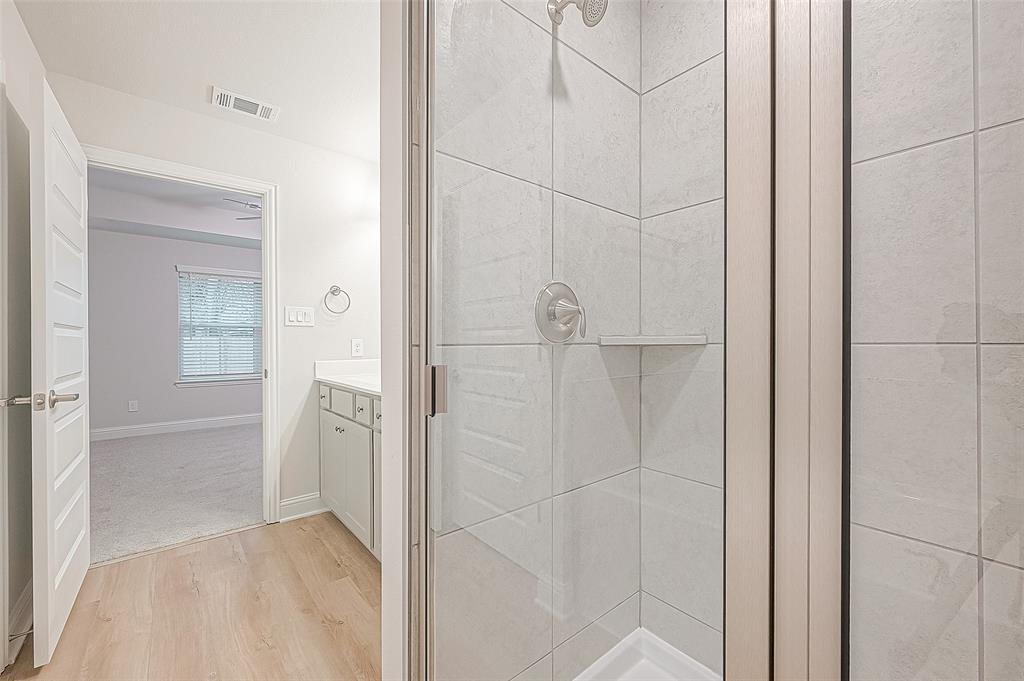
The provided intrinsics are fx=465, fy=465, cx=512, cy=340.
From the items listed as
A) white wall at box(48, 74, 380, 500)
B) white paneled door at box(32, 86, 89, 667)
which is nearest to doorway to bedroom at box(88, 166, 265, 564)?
white wall at box(48, 74, 380, 500)

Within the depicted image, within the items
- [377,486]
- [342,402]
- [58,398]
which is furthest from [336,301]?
[58,398]

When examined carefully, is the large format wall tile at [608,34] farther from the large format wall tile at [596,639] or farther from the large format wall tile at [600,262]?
the large format wall tile at [596,639]

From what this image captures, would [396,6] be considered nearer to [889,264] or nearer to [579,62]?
[579,62]

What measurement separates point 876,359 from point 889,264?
0.10m

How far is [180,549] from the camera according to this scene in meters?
2.36

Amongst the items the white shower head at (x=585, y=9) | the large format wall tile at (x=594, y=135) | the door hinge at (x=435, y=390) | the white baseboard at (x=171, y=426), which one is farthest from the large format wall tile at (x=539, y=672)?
the white baseboard at (x=171, y=426)

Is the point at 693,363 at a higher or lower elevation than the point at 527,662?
higher

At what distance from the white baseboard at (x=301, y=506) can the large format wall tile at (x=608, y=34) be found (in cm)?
281

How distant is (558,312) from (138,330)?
6.10 metres

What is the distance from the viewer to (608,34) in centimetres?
82

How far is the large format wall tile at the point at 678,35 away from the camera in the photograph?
65 cm

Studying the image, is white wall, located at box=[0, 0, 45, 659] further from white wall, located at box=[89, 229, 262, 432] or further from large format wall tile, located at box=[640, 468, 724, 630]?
white wall, located at box=[89, 229, 262, 432]

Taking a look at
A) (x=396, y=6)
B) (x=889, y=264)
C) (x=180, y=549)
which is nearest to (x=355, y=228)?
(x=180, y=549)

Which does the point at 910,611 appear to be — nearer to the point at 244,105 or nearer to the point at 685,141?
the point at 685,141
